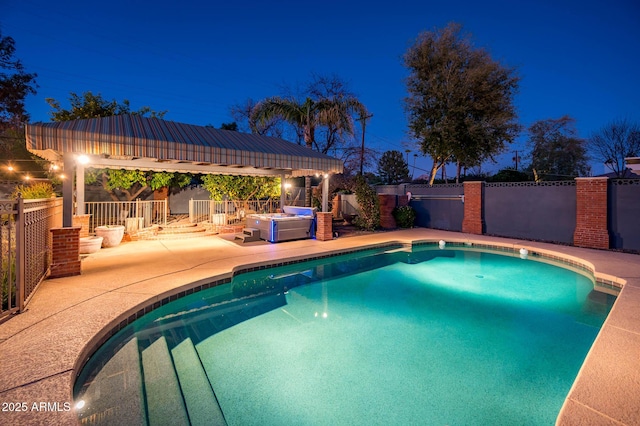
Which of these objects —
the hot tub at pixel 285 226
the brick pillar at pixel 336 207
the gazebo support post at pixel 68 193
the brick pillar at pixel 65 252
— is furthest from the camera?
the brick pillar at pixel 336 207

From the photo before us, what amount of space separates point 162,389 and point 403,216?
12793 millimetres

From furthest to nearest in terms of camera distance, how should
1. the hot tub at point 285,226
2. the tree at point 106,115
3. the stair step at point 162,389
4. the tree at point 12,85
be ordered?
the tree at point 12,85 → the tree at point 106,115 → the hot tub at point 285,226 → the stair step at point 162,389

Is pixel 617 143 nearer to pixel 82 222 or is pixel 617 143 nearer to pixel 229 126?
pixel 229 126

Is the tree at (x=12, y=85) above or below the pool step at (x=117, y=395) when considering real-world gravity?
above

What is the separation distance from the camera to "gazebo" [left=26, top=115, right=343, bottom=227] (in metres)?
5.75

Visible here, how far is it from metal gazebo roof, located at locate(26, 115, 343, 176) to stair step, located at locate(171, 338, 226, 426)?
444cm

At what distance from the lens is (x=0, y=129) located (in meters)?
16.4

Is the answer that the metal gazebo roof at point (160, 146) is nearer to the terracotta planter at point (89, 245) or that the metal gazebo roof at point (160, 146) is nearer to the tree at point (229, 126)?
the terracotta planter at point (89, 245)

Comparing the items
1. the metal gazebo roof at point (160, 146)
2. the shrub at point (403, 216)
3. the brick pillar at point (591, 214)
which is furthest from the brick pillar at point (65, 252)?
the brick pillar at point (591, 214)

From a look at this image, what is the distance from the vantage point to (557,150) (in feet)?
92.3

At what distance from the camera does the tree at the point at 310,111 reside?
13.5 meters

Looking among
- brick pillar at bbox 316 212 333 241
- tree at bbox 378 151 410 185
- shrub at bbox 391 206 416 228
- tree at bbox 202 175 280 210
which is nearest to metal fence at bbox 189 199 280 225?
tree at bbox 202 175 280 210

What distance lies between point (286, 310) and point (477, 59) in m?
15.1

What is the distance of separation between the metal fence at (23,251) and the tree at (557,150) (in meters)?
32.1
